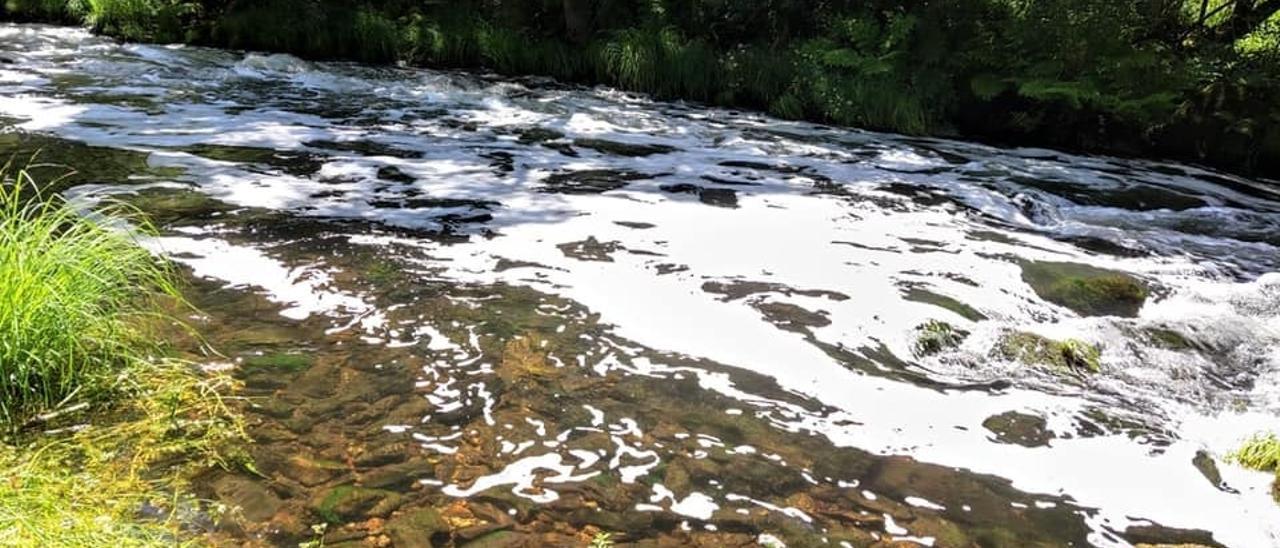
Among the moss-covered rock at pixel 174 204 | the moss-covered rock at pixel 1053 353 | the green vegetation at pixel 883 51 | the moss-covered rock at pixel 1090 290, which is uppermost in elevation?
the green vegetation at pixel 883 51

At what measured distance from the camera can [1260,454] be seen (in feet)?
11.9

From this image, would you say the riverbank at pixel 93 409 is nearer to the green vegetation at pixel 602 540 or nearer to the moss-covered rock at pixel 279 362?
the moss-covered rock at pixel 279 362

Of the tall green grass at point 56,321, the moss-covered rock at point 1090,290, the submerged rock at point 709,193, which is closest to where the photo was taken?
the tall green grass at point 56,321

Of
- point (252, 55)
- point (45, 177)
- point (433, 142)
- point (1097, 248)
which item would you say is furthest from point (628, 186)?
point (252, 55)

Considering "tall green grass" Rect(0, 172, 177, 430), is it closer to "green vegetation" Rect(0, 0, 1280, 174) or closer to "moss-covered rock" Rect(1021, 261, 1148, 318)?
"moss-covered rock" Rect(1021, 261, 1148, 318)

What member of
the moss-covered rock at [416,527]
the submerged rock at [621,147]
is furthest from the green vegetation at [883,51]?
the moss-covered rock at [416,527]

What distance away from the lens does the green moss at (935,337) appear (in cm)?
465

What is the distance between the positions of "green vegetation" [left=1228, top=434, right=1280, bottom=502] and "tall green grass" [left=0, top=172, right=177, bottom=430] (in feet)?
14.8

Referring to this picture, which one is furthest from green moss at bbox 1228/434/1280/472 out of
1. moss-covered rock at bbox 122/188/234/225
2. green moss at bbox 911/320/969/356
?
moss-covered rock at bbox 122/188/234/225

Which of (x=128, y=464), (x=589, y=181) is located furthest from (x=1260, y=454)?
(x=589, y=181)

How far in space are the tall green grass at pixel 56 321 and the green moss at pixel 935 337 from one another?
3604mm

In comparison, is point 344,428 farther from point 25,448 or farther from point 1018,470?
point 1018,470

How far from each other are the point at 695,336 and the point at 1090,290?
8.68 feet

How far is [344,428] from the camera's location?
3.46 m
